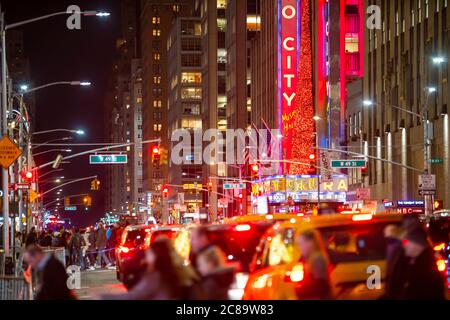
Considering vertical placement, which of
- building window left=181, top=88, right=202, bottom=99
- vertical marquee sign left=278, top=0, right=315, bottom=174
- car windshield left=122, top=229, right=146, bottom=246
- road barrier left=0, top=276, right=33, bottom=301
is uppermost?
building window left=181, top=88, right=202, bottom=99

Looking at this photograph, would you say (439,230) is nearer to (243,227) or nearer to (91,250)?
(243,227)

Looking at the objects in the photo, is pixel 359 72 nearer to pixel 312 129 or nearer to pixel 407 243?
pixel 312 129

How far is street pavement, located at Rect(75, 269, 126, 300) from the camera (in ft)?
83.8

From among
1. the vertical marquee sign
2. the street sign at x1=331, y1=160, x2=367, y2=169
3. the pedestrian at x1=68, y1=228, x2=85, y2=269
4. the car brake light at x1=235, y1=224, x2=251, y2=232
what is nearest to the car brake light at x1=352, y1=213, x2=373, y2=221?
the car brake light at x1=235, y1=224, x2=251, y2=232

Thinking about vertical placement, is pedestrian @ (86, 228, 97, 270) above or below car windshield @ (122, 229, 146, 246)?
below

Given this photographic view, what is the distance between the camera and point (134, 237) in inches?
1215

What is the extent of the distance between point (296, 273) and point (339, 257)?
571 millimetres

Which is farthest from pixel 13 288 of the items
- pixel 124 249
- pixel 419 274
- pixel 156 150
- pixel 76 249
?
pixel 156 150

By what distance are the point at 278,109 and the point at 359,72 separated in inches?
377

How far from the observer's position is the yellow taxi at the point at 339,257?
11.6m

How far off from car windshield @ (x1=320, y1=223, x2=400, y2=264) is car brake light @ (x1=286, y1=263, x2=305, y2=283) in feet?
1.30

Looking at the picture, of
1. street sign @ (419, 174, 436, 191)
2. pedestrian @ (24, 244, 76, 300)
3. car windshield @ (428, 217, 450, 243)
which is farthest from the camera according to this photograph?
street sign @ (419, 174, 436, 191)

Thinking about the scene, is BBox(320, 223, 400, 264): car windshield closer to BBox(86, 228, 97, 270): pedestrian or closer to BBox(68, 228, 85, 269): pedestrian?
BBox(68, 228, 85, 269): pedestrian

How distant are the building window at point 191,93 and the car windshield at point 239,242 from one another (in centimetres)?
15417
